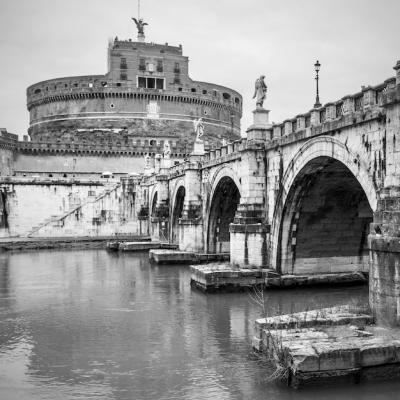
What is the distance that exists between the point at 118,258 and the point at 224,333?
1659 cm

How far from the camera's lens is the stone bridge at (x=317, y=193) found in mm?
9680

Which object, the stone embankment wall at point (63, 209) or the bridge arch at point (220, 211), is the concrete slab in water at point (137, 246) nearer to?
the bridge arch at point (220, 211)

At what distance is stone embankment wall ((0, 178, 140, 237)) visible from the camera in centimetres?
3841

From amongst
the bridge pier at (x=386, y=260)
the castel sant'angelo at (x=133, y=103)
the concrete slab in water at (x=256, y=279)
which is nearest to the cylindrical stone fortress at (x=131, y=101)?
the castel sant'angelo at (x=133, y=103)

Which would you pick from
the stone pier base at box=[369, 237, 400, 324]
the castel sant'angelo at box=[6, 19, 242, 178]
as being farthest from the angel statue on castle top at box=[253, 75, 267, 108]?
the castel sant'angelo at box=[6, 19, 242, 178]

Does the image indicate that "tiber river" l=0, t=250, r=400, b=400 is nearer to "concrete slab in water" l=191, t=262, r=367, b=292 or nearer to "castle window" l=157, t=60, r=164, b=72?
"concrete slab in water" l=191, t=262, r=367, b=292

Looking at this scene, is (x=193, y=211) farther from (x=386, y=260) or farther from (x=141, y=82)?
(x=141, y=82)

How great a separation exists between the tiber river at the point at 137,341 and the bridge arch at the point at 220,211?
479 centimetres

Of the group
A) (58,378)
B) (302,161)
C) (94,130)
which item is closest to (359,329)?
(58,378)

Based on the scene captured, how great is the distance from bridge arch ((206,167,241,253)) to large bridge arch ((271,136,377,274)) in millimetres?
5790

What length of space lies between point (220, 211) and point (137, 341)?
42.9ft

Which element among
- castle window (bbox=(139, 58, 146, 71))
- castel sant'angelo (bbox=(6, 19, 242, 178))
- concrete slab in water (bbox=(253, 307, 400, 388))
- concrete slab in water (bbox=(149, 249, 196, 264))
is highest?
castle window (bbox=(139, 58, 146, 71))

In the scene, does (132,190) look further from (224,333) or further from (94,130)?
(224,333)

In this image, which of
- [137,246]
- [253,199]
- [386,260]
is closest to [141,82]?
[137,246]
